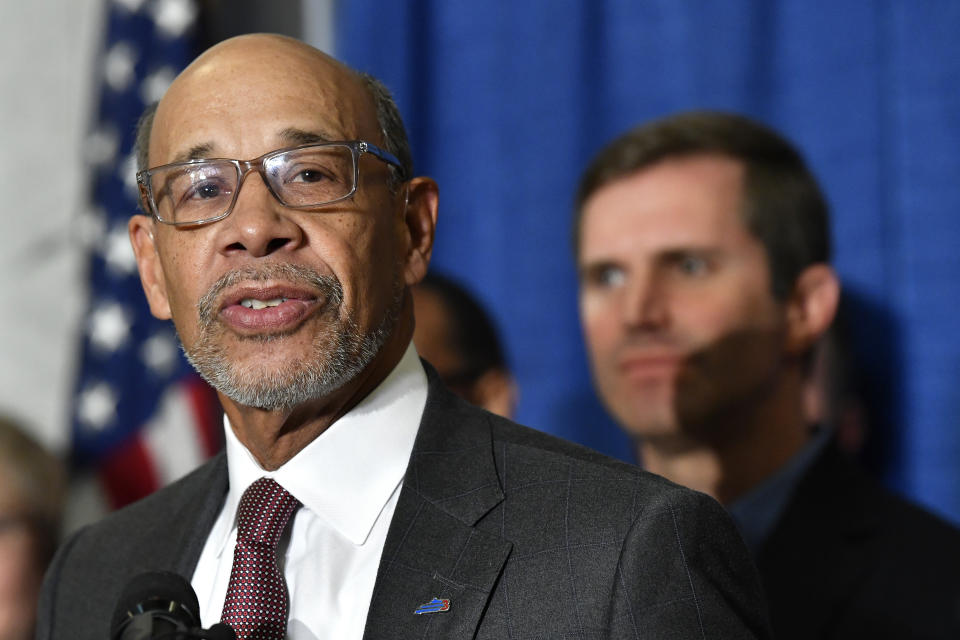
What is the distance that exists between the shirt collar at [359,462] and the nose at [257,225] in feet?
0.75

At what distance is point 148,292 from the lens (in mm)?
1699

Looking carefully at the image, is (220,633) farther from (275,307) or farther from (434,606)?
(275,307)

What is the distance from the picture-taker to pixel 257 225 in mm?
1434

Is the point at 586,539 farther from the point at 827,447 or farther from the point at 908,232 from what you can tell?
the point at 908,232

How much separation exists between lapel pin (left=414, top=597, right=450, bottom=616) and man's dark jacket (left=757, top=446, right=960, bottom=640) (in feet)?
4.14

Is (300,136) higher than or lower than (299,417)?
higher

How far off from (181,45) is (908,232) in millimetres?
Result: 2244

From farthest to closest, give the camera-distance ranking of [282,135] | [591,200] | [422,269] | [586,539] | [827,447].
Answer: [591,200] < [827,447] < [422,269] < [282,135] < [586,539]

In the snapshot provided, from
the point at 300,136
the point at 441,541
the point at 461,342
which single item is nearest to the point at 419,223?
the point at 300,136

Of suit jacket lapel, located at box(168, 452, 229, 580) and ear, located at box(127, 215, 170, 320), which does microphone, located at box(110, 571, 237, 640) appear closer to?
suit jacket lapel, located at box(168, 452, 229, 580)

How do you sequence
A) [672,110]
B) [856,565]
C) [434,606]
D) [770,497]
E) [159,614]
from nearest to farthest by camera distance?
[159,614], [434,606], [856,565], [770,497], [672,110]

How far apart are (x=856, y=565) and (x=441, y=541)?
4.48 ft

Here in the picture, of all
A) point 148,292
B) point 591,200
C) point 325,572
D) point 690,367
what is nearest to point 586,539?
point 325,572

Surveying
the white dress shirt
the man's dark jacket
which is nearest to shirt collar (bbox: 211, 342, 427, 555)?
the white dress shirt
